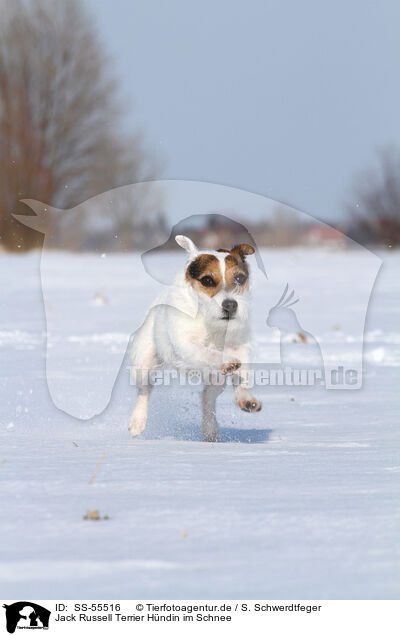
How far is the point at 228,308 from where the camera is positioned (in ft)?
15.7

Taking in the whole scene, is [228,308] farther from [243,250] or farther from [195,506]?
[195,506]

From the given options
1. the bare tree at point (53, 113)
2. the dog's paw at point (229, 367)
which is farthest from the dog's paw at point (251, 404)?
the bare tree at point (53, 113)

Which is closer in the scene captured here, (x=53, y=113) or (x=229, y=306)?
(x=229, y=306)

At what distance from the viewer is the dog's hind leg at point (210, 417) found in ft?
17.8

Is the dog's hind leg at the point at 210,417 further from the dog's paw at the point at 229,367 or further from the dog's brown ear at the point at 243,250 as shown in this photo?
the dog's brown ear at the point at 243,250

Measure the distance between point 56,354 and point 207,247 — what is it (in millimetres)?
4618

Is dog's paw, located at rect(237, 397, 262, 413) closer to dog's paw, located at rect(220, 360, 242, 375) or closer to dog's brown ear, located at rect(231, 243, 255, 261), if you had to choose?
dog's paw, located at rect(220, 360, 242, 375)

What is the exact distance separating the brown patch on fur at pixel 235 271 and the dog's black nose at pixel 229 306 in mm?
Answer: 76

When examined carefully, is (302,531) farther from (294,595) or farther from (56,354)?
(56,354)

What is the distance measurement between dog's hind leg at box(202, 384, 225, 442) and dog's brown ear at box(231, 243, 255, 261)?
0.91 m

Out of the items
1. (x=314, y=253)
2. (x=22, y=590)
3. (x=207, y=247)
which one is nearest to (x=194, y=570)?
(x=22, y=590)

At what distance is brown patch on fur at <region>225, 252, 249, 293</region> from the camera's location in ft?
15.6
